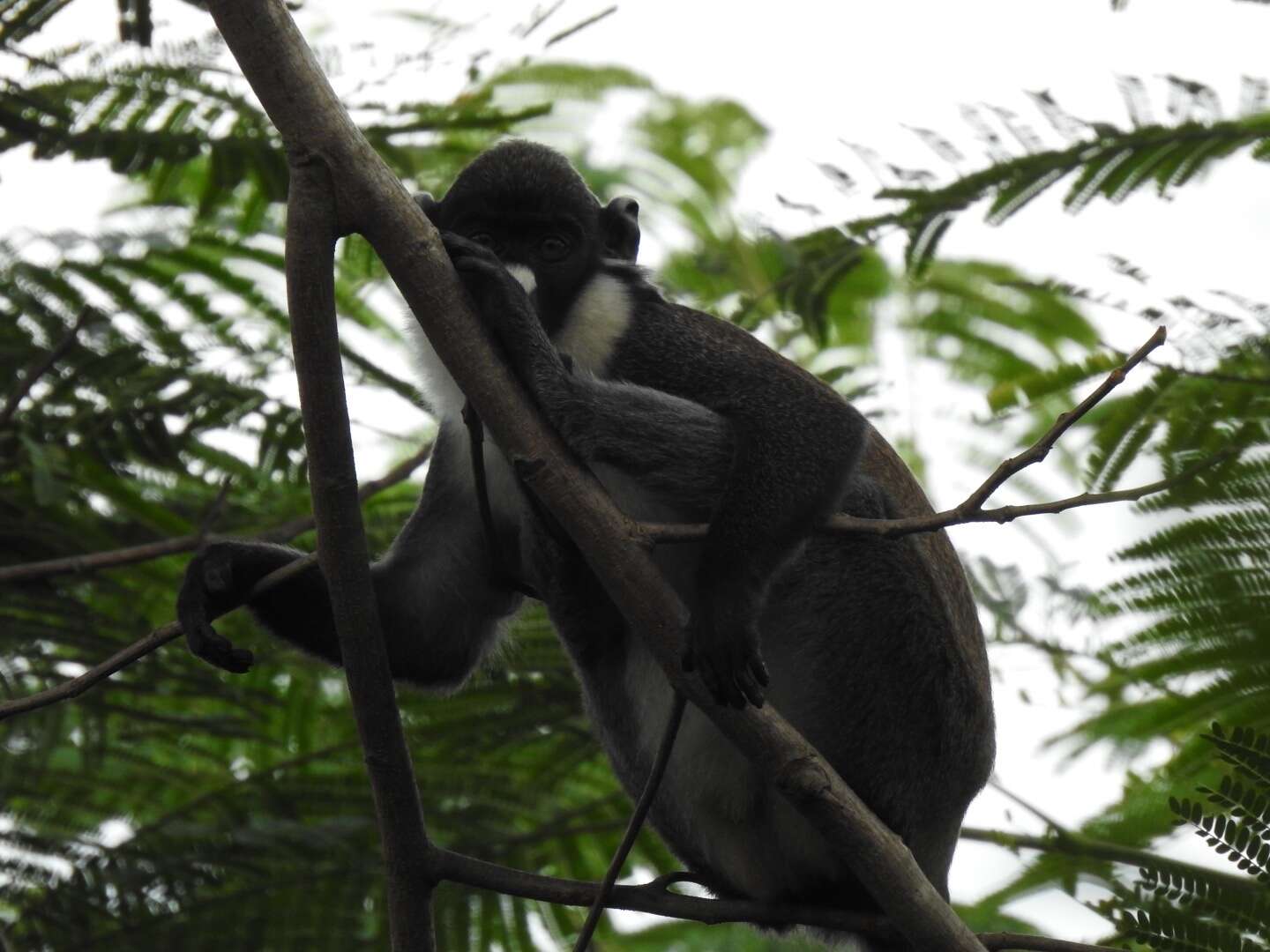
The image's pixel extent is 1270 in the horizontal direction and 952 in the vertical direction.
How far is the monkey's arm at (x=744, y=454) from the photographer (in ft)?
14.9

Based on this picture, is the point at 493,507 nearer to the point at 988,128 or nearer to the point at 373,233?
the point at 373,233

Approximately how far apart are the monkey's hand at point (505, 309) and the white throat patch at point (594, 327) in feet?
2.38

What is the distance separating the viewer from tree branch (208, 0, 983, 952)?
160 inches

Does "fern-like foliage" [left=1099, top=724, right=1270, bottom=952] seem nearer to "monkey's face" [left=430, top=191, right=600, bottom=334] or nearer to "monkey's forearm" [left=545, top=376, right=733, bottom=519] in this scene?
"monkey's forearm" [left=545, top=376, right=733, bottom=519]

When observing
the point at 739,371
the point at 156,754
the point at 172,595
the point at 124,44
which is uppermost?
the point at 124,44

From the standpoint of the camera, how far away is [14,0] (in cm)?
647

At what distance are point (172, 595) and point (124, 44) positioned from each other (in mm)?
2706

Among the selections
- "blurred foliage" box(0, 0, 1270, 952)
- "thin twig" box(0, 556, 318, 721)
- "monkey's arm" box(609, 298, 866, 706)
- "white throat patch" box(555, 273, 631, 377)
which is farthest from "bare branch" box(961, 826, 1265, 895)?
"thin twig" box(0, 556, 318, 721)

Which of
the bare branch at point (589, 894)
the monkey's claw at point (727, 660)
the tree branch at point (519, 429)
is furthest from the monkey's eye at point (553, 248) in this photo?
the bare branch at point (589, 894)

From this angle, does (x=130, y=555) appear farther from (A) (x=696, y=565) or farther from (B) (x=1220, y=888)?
(B) (x=1220, y=888)

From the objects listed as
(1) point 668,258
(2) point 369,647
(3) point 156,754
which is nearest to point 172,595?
(3) point 156,754

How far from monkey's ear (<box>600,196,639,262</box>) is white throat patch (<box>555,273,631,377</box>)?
1.16 feet

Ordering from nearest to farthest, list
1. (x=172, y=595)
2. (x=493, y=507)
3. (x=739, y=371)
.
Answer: (x=739, y=371), (x=493, y=507), (x=172, y=595)

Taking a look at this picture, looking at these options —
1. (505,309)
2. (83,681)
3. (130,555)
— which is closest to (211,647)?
(130,555)
